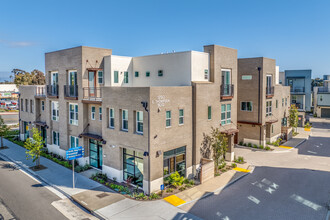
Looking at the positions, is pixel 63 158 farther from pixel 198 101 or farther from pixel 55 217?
pixel 198 101

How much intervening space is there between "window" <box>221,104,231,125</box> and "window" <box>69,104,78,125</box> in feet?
41.0

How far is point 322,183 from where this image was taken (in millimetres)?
17391

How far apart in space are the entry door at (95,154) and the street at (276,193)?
29.1 ft

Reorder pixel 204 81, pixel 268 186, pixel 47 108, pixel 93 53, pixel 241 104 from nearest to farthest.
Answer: pixel 268 186
pixel 204 81
pixel 93 53
pixel 47 108
pixel 241 104

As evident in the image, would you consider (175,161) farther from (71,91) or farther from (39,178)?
(71,91)

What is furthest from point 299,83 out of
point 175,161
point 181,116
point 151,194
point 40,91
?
point 40,91

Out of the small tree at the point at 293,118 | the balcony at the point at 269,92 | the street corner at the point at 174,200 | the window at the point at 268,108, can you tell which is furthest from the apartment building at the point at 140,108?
the small tree at the point at 293,118

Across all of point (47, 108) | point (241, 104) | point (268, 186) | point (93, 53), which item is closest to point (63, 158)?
point (47, 108)

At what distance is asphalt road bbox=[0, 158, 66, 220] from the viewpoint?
13.1 m

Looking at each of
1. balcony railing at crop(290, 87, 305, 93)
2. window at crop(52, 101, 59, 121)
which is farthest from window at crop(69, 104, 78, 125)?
balcony railing at crop(290, 87, 305, 93)

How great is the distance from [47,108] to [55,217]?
14298 millimetres

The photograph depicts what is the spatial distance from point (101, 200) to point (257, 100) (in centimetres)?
1875

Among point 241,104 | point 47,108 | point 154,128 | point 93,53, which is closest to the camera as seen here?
point 154,128

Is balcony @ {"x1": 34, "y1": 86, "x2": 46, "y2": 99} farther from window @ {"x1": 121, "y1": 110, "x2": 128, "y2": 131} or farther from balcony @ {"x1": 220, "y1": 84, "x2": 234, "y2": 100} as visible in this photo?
balcony @ {"x1": 220, "y1": 84, "x2": 234, "y2": 100}
